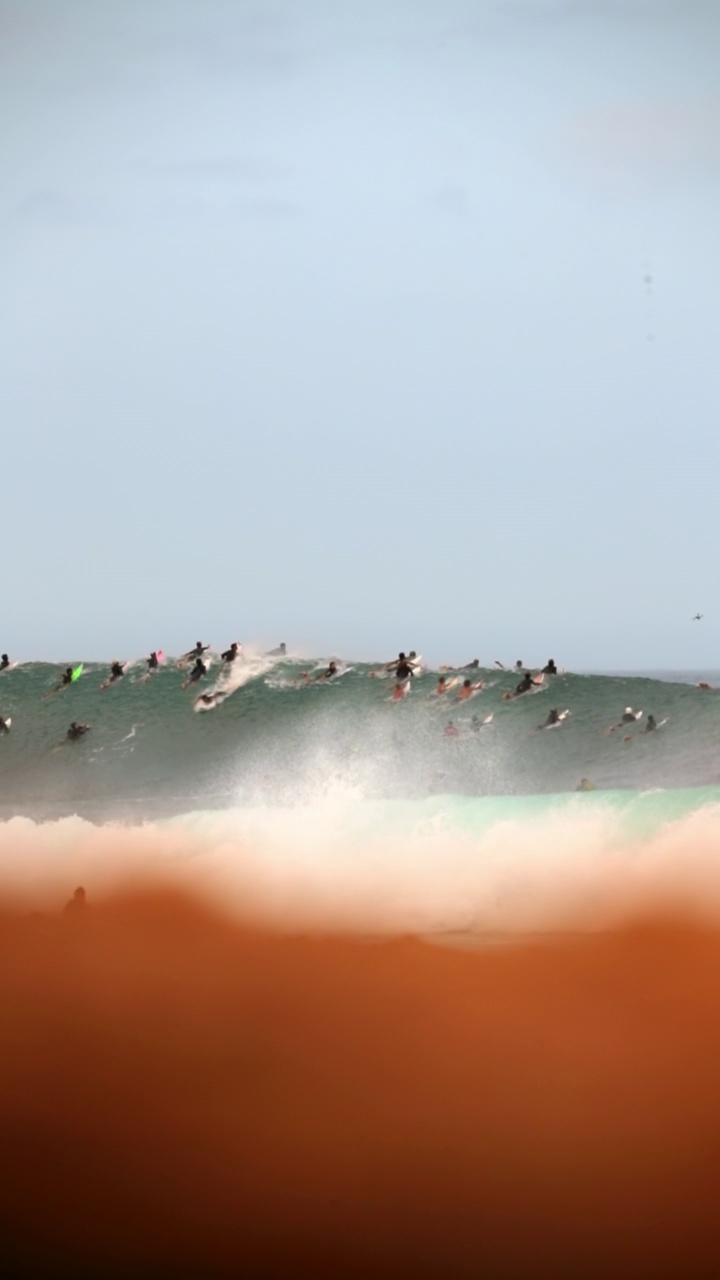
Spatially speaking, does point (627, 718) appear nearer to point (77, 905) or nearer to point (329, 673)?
point (329, 673)

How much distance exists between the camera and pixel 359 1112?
29.4 ft

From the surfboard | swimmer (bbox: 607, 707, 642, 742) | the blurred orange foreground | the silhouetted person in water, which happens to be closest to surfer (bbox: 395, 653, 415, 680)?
swimmer (bbox: 607, 707, 642, 742)

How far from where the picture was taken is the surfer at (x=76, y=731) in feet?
81.9

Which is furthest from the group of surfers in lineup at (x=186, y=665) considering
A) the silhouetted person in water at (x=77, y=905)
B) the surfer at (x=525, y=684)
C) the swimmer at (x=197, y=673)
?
the silhouetted person in water at (x=77, y=905)

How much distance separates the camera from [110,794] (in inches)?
867

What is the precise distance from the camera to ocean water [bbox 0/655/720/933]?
15.8m

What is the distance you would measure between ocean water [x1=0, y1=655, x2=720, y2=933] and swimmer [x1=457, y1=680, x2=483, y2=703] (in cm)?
17

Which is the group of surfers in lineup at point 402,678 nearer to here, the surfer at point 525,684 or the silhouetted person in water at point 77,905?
the surfer at point 525,684

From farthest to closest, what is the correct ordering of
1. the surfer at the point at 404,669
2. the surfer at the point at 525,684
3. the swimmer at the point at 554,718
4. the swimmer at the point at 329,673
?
the swimmer at the point at 329,673 < the surfer at the point at 404,669 < the surfer at the point at 525,684 < the swimmer at the point at 554,718

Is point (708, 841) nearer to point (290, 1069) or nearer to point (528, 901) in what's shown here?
point (528, 901)

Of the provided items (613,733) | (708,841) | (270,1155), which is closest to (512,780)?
(613,733)

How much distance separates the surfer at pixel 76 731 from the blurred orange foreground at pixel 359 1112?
12.2 m

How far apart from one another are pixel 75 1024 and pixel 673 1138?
4853 millimetres

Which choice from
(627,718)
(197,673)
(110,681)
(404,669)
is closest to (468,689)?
(404,669)
